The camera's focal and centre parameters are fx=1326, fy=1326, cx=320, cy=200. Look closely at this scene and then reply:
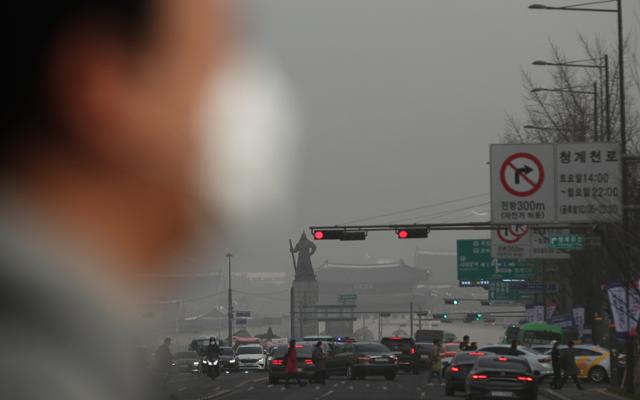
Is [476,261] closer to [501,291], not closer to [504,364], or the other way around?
[501,291]

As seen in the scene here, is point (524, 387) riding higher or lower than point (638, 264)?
lower

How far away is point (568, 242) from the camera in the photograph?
5016cm

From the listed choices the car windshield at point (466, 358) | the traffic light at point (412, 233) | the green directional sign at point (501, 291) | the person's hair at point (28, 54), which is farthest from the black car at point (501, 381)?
the green directional sign at point (501, 291)

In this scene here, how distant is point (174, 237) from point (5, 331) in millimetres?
4929

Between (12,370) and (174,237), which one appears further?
(174,237)

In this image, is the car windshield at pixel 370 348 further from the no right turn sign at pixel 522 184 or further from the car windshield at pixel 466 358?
the no right turn sign at pixel 522 184

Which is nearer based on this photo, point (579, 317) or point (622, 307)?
point (622, 307)

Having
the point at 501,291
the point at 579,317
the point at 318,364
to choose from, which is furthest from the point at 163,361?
the point at 501,291

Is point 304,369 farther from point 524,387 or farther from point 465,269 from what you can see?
point 465,269

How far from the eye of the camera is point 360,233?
178 ft

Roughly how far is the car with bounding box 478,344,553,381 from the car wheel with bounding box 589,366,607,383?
6.45 ft

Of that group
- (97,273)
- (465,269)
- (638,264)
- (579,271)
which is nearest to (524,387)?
(638,264)

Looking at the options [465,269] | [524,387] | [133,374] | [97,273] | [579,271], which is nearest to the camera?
[97,273]

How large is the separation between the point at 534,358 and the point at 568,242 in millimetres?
7600
